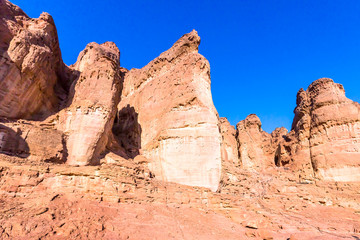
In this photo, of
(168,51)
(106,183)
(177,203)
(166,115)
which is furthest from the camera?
(168,51)

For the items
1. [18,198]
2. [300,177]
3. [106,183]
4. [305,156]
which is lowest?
[18,198]

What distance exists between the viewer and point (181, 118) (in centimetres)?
1788

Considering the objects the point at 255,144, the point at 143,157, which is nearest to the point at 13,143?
the point at 143,157

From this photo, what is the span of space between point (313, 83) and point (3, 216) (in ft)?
113

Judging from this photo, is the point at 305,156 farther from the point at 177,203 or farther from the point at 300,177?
the point at 177,203

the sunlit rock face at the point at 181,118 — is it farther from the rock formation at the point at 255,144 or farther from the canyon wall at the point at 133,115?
the rock formation at the point at 255,144

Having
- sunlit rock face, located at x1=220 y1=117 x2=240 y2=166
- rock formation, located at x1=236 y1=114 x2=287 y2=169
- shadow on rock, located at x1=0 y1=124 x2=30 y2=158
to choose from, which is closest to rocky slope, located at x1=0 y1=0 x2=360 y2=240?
shadow on rock, located at x1=0 y1=124 x2=30 y2=158

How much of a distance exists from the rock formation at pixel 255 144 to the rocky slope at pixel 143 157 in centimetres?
558

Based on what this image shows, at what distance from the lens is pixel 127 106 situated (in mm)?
25312

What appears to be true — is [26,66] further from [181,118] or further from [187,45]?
[187,45]

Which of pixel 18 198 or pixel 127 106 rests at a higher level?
pixel 127 106

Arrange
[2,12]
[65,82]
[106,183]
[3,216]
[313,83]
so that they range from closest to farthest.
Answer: [3,216], [106,183], [2,12], [65,82], [313,83]

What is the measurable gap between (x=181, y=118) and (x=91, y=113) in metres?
7.16

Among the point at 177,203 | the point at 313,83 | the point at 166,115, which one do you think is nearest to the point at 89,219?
the point at 177,203
